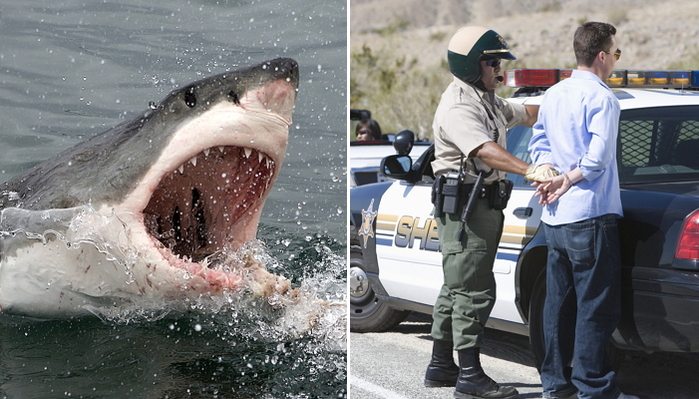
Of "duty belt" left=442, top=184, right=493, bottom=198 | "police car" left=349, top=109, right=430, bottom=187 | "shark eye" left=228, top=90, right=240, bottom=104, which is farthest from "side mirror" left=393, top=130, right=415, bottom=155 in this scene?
"police car" left=349, top=109, right=430, bottom=187

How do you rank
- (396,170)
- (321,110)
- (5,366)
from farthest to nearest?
(321,110) < (396,170) < (5,366)

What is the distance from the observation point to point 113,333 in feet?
17.5

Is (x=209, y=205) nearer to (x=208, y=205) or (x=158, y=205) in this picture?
(x=208, y=205)

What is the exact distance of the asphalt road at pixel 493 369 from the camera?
17.0 ft

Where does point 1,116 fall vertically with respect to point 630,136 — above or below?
below

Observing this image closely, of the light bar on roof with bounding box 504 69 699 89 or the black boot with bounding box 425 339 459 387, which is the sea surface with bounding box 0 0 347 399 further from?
the light bar on roof with bounding box 504 69 699 89

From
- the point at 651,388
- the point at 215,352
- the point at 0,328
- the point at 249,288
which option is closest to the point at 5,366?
the point at 0,328

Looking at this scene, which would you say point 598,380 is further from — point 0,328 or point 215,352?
point 0,328

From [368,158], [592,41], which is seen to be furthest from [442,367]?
[368,158]

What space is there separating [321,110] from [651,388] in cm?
693

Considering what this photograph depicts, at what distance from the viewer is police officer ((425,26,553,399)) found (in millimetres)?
4926

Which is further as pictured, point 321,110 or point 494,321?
point 321,110

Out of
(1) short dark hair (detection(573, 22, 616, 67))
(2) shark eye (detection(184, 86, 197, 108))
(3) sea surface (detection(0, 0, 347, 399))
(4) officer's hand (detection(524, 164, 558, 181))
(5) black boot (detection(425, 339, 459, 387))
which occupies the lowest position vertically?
(5) black boot (detection(425, 339, 459, 387))

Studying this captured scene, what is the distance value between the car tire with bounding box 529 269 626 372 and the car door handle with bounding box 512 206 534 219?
1.03 feet
